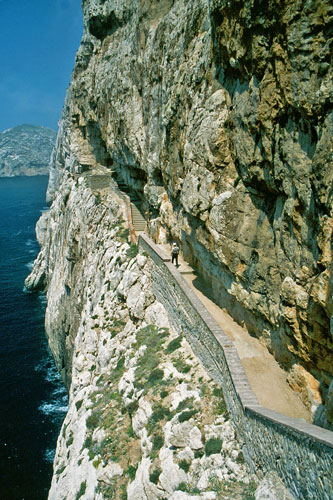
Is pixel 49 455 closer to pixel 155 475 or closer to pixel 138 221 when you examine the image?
pixel 155 475

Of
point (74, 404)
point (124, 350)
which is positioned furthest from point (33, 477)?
point (124, 350)

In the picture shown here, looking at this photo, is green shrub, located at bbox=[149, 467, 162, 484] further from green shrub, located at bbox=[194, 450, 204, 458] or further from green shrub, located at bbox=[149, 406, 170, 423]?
green shrub, located at bbox=[149, 406, 170, 423]

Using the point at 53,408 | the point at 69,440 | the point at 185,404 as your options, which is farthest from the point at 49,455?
the point at 185,404

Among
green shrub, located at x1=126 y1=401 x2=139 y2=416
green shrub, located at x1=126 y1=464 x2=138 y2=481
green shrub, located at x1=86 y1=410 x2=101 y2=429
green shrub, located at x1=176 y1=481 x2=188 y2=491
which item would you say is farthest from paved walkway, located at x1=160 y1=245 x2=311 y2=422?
green shrub, located at x1=86 y1=410 x2=101 y2=429

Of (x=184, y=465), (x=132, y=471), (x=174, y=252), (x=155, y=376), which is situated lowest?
(x=132, y=471)

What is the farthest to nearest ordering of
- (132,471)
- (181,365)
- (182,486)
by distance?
1. (181,365)
2. (132,471)
3. (182,486)

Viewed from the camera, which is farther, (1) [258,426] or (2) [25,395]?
(2) [25,395]

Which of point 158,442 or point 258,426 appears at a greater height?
point 258,426
